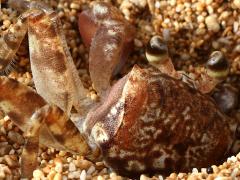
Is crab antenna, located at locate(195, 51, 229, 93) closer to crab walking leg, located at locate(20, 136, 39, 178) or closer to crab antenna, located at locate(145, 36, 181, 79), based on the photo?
crab antenna, located at locate(145, 36, 181, 79)

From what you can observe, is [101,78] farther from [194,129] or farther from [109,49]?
[194,129]

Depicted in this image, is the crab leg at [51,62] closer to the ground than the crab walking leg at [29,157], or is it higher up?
higher up

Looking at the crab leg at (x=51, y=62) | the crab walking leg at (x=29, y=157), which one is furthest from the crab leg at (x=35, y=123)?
the crab leg at (x=51, y=62)

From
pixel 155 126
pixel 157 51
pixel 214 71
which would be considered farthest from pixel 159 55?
pixel 155 126

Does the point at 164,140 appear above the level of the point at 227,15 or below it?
below

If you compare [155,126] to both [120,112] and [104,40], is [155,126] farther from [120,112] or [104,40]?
[104,40]

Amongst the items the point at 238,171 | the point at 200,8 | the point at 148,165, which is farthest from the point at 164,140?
the point at 200,8

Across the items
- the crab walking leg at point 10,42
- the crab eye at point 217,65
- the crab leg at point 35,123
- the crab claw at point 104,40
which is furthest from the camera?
the crab claw at point 104,40

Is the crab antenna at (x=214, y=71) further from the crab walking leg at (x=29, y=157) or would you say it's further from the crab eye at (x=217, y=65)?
the crab walking leg at (x=29, y=157)
